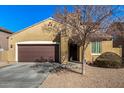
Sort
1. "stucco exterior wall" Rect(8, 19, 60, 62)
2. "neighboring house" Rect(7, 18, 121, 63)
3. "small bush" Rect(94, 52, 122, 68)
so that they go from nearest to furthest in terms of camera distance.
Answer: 1. "small bush" Rect(94, 52, 122, 68)
2. "neighboring house" Rect(7, 18, 121, 63)
3. "stucco exterior wall" Rect(8, 19, 60, 62)

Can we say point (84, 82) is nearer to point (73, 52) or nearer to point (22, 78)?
point (22, 78)

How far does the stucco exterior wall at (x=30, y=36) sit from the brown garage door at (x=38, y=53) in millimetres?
763

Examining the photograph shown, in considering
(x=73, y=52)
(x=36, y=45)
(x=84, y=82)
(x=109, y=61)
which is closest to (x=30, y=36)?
(x=36, y=45)

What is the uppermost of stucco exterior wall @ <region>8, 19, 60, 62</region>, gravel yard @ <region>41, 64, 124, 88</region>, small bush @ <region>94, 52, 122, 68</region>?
stucco exterior wall @ <region>8, 19, 60, 62</region>

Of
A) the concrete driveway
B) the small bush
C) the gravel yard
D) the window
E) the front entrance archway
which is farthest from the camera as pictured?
the front entrance archway

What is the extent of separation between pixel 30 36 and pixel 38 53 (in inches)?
93.1

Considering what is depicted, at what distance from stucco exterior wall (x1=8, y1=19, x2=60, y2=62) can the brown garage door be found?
2.50 feet

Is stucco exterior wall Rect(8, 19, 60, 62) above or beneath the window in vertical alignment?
above

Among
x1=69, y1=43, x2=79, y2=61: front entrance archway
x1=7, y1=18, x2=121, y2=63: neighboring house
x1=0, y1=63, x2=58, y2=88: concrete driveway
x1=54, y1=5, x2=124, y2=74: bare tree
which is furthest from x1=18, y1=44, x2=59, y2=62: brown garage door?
x1=54, y1=5, x2=124, y2=74: bare tree

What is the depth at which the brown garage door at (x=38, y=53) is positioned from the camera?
68.8 feet

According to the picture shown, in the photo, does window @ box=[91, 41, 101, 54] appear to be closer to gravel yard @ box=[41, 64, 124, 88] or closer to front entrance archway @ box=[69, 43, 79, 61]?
front entrance archway @ box=[69, 43, 79, 61]

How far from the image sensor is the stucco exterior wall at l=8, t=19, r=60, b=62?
21156mm
